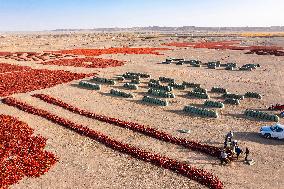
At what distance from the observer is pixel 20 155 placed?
27.7 meters

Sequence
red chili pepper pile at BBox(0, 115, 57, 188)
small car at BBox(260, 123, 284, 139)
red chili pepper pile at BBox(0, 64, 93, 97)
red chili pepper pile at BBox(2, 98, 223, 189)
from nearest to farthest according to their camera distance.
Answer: red chili pepper pile at BBox(2, 98, 223, 189)
red chili pepper pile at BBox(0, 115, 57, 188)
small car at BBox(260, 123, 284, 139)
red chili pepper pile at BBox(0, 64, 93, 97)

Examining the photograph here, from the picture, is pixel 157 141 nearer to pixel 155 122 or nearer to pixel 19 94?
pixel 155 122

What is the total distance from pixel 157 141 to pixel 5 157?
13172 mm

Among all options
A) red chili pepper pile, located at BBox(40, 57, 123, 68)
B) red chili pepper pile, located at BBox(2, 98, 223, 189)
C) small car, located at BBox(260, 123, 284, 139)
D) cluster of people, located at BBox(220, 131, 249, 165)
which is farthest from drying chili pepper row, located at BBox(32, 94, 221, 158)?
red chili pepper pile, located at BBox(40, 57, 123, 68)

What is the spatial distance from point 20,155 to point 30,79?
1318 inches

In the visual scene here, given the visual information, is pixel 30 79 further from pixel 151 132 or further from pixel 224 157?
pixel 224 157

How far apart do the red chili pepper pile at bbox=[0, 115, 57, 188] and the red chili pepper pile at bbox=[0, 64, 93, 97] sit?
56.5 ft

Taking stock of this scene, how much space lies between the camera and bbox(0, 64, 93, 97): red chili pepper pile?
51.8 m

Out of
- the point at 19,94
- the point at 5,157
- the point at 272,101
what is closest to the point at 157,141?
the point at 5,157

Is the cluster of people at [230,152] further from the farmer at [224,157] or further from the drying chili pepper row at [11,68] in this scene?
the drying chili pepper row at [11,68]

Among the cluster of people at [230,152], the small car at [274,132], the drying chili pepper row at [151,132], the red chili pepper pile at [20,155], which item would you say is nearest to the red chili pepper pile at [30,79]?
the drying chili pepper row at [151,132]

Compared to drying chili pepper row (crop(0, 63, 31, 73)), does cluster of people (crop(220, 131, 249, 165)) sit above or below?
below

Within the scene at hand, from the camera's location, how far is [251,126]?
3556cm

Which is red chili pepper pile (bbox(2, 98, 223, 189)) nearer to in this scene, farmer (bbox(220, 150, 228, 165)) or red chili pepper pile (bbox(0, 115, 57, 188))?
farmer (bbox(220, 150, 228, 165))
